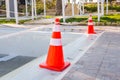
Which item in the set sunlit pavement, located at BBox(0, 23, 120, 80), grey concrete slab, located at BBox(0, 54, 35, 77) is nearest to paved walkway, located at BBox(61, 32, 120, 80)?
sunlit pavement, located at BBox(0, 23, 120, 80)

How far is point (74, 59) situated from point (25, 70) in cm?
134

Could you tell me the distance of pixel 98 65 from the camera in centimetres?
620

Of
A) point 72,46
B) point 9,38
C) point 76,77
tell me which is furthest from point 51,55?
point 9,38

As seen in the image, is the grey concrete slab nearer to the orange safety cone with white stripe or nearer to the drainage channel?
the drainage channel

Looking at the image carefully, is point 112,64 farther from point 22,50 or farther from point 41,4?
point 41,4

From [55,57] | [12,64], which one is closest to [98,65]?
[55,57]

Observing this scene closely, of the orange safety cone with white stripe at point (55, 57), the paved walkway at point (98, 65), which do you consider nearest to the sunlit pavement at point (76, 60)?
the paved walkway at point (98, 65)

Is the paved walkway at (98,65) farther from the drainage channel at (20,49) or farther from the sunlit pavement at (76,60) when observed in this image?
the drainage channel at (20,49)

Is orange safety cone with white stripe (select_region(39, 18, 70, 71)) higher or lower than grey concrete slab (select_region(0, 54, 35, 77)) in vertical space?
higher

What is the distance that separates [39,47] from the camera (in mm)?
9414

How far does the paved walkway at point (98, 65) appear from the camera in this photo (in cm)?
536

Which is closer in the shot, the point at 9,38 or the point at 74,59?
the point at 74,59

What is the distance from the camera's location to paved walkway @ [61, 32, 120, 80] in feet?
17.6

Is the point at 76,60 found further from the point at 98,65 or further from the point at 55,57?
the point at 55,57
